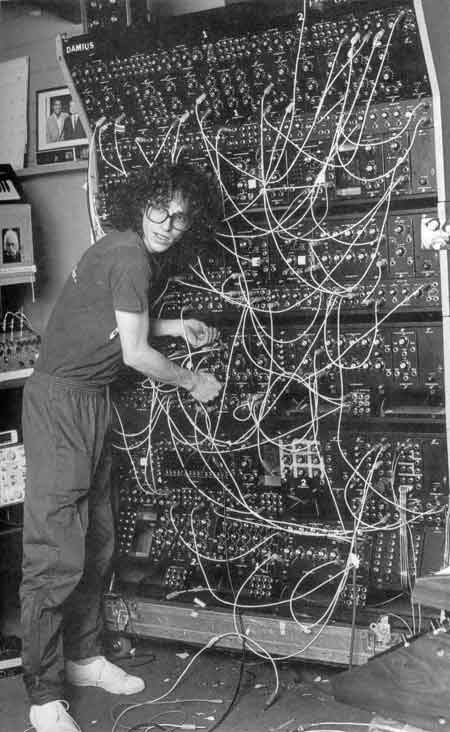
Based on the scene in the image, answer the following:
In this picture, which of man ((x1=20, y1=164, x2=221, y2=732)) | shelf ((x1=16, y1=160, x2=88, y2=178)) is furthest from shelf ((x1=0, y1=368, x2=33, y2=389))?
shelf ((x1=16, y1=160, x2=88, y2=178))

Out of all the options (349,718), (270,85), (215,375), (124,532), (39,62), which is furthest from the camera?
(39,62)

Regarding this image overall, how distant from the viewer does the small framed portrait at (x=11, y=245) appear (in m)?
3.55

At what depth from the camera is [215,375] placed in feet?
10.8

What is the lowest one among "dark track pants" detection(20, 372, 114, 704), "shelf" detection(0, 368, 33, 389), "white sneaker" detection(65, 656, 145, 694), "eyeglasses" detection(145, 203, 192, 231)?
"white sneaker" detection(65, 656, 145, 694)

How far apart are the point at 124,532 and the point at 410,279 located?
1533mm

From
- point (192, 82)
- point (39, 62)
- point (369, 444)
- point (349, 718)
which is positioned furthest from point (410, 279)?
point (39, 62)

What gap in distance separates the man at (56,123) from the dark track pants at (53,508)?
1644 millimetres

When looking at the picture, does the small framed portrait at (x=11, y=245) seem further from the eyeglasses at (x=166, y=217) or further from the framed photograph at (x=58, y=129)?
the eyeglasses at (x=166, y=217)

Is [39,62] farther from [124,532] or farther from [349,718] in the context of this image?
[349,718]

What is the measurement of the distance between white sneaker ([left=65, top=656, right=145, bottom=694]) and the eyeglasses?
Result: 5.30 ft

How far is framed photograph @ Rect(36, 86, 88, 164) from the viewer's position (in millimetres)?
4121

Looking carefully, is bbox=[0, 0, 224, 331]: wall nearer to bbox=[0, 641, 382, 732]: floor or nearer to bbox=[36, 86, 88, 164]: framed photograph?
bbox=[36, 86, 88, 164]: framed photograph

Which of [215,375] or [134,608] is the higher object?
[215,375]

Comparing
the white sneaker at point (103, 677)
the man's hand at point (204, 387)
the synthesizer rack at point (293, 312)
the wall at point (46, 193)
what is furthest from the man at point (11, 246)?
the white sneaker at point (103, 677)
